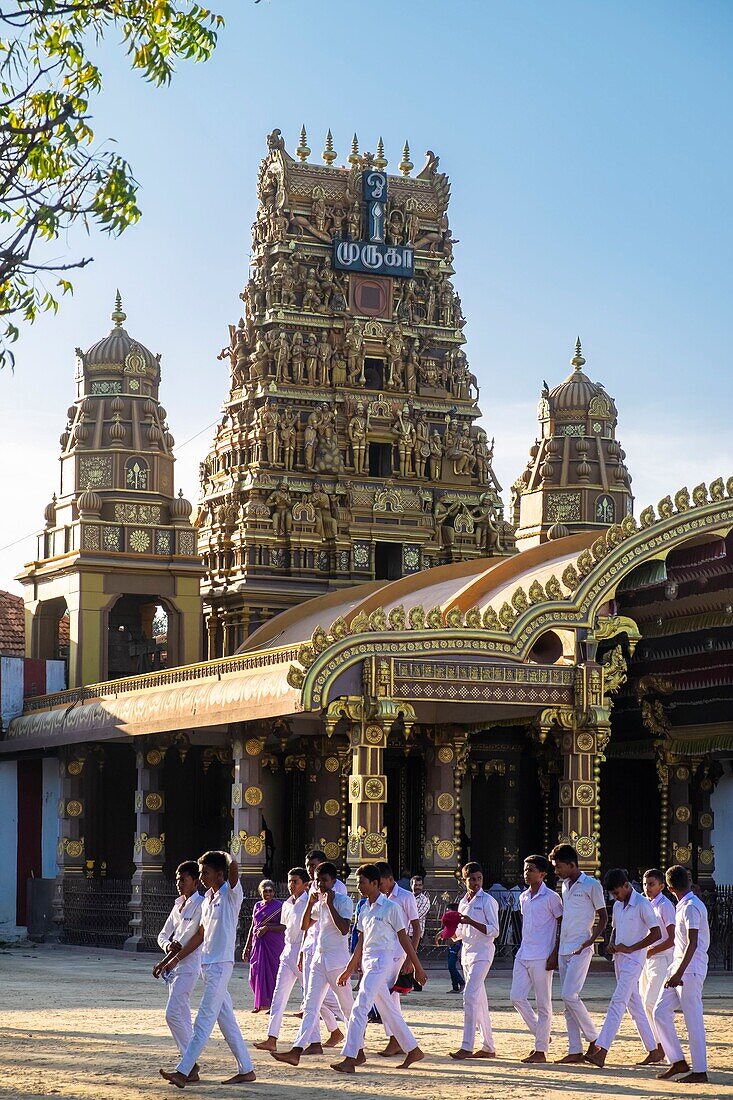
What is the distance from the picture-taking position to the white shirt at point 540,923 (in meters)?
15.9

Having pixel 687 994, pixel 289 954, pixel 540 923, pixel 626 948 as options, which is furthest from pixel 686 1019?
pixel 289 954

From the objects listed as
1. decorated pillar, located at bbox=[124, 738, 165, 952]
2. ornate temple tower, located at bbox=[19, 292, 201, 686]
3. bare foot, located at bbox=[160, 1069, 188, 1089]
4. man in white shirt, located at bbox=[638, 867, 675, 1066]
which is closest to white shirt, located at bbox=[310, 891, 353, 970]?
bare foot, located at bbox=[160, 1069, 188, 1089]

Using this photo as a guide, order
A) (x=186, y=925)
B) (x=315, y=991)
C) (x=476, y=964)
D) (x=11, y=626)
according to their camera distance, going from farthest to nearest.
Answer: (x=11, y=626) → (x=476, y=964) → (x=315, y=991) → (x=186, y=925)

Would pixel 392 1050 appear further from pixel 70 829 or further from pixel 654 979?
pixel 70 829

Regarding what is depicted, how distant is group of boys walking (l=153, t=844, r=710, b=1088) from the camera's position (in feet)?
47.3

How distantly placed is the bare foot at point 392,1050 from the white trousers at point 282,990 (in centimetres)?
95

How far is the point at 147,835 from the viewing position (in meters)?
34.2

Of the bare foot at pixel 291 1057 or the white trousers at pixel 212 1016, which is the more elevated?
the white trousers at pixel 212 1016

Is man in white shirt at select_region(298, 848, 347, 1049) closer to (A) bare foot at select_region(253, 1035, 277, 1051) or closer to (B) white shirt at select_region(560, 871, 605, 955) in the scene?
(A) bare foot at select_region(253, 1035, 277, 1051)

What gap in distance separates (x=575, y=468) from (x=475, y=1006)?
33317 millimetres

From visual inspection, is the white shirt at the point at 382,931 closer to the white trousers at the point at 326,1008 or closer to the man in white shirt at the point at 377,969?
the man in white shirt at the point at 377,969

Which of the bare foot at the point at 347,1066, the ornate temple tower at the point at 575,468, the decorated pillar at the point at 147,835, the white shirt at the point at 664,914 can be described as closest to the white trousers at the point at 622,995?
the white shirt at the point at 664,914

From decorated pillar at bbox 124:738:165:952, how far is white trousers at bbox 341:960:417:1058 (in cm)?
1869

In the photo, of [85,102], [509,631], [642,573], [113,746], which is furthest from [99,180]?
[113,746]
